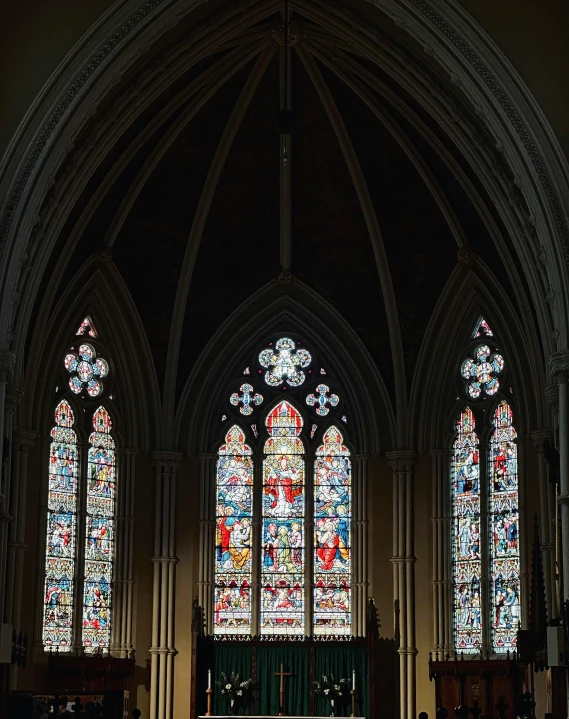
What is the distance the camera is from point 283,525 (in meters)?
30.0

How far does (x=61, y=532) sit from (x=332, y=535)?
5.73 m

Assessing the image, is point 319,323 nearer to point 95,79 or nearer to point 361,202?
point 361,202

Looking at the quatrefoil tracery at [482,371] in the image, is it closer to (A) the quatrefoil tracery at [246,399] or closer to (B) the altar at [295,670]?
(A) the quatrefoil tracery at [246,399]

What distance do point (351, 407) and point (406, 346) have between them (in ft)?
5.94

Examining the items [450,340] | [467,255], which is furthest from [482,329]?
[467,255]

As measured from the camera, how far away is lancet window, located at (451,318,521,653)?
28031mm

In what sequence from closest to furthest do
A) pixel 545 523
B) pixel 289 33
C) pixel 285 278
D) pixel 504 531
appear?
pixel 545 523 → pixel 289 33 → pixel 504 531 → pixel 285 278

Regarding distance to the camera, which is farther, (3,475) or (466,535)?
(466,535)

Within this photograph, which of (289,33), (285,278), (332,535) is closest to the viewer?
(289,33)

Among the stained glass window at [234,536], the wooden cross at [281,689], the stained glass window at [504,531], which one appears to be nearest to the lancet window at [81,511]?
the stained glass window at [234,536]

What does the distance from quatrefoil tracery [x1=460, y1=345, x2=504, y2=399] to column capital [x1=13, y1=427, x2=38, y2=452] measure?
359 inches

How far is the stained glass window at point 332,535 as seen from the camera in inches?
1158

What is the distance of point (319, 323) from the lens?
101 ft

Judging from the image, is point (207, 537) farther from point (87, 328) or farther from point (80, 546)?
point (87, 328)
